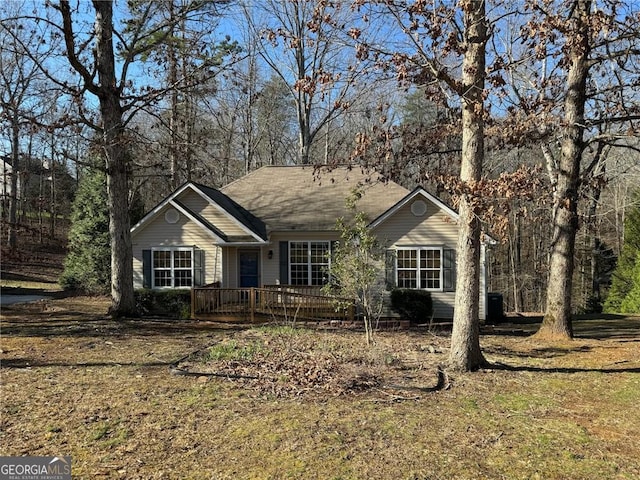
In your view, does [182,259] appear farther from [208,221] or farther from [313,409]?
[313,409]

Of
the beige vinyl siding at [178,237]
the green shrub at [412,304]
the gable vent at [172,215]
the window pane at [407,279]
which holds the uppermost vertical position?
the gable vent at [172,215]

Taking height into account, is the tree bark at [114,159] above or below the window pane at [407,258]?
above

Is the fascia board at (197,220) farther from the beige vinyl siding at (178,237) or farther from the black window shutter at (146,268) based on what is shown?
the black window shutter at (146,268)

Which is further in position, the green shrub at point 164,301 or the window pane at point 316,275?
the window pane at point 316,275

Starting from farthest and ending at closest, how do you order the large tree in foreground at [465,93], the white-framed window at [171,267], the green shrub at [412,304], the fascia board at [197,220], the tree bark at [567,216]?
the white-framed window at [171,267] → the fascia board at [197,220] → the green shrub at [412,304] → the tree bark at [567,216] → the large tree in foreground at [465,93]

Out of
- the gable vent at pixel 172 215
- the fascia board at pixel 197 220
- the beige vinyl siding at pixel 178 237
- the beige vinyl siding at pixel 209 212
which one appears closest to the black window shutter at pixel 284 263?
the beige vinyl siding at pixel 209 212

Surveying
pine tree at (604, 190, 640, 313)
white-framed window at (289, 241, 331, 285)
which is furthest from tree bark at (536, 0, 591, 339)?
pine tree at (604, 190, 640, 313)

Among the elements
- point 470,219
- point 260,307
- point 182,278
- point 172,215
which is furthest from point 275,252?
point 470,219

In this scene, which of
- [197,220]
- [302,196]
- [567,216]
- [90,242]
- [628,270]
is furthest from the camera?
[628,270]

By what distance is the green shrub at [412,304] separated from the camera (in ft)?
52.0

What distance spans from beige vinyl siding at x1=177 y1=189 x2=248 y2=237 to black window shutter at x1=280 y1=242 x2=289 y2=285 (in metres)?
1.85

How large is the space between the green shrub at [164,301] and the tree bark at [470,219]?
408 inches

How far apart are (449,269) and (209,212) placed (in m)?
8.78

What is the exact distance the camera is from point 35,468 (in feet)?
14.8
